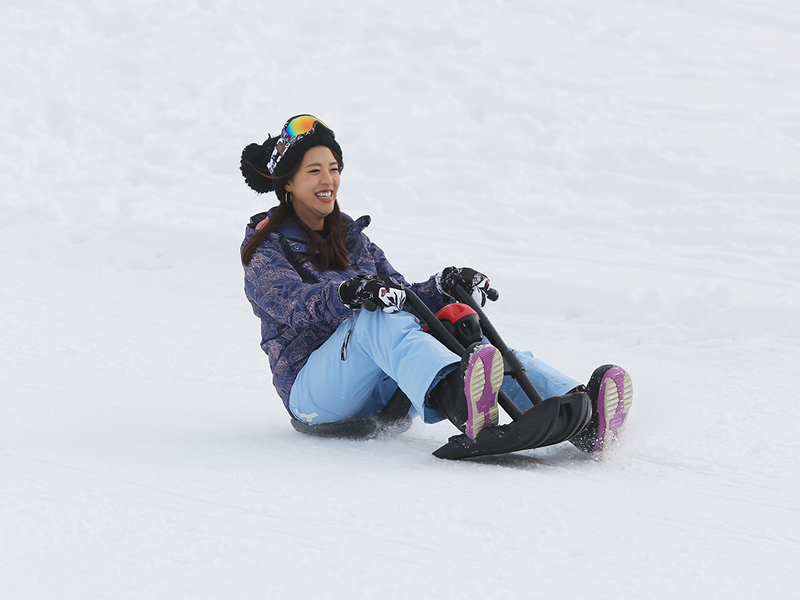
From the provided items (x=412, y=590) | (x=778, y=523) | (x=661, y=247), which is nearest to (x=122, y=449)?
(x=412, y=590)

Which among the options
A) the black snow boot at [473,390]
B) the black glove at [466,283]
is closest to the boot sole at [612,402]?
the black snow boot at [473,390]

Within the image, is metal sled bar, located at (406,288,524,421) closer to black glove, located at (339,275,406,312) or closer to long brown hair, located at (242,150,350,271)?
black glove, located at (339,275,406,312)

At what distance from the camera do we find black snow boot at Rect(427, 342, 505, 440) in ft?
7.22

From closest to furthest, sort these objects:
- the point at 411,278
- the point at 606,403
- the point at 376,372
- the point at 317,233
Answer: the point at 606,403, the point at 376,372, the point at 317,233, the point at 411,278

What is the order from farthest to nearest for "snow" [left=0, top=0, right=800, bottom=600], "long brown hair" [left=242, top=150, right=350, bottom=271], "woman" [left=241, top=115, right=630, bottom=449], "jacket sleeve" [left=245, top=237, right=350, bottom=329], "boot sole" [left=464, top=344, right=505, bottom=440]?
"long brown hair" [left=242, top=150, right=350, bottom=271] < "jacket sleeve" [left=245, top=237, right=350, bottom=329] < "woman" [left=241, top=115, right=630, bottom=449] < "boot sole" [left=464, top=344, right=505, bottom=440] < "snow" [left=0, top=0, right=800, bottom=600]

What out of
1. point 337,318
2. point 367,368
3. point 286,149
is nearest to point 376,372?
point 367,368

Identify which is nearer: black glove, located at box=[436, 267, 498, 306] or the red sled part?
the red sled part

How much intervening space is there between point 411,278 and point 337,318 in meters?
2.86

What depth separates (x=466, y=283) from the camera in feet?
9.36

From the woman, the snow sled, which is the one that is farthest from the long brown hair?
the snow sled

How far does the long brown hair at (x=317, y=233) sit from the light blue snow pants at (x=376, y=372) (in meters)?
0.35

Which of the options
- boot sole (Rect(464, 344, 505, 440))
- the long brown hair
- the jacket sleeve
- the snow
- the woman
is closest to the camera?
the snow

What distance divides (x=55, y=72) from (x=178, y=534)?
816 centimetres

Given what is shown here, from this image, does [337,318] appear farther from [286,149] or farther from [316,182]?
[286,149]
